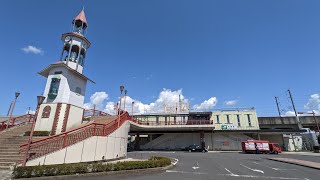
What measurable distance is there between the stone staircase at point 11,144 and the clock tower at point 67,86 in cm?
189

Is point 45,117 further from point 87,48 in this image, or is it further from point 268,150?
point 268,150

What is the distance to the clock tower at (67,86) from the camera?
1991cm

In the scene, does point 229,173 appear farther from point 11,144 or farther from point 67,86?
point 67,86

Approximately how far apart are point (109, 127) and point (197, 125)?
89.2 feet

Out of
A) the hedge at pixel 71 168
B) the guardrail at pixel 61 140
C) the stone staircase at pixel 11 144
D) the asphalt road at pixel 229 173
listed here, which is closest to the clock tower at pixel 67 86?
the stone staircase at pixel 11 144

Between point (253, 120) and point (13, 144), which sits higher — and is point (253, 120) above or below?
above

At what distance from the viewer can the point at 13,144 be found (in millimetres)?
14891

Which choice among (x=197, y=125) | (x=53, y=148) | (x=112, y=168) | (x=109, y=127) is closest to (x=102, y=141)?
(x=109, y=127)

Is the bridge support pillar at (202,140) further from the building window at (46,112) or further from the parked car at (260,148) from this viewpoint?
the building window at (46,112)

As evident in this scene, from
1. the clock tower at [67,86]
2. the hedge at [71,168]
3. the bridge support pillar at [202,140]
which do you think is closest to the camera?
the hedge at [71,168]

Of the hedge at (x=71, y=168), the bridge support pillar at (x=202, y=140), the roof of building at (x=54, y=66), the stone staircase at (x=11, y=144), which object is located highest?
the roof of building at (x=54, y=66)

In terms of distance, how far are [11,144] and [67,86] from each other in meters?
8.22

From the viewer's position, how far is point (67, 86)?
2158cm

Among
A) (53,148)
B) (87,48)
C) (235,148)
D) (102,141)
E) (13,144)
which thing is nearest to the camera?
(53,148)
